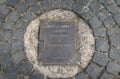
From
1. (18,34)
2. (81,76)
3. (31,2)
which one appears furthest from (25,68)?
(31,2)

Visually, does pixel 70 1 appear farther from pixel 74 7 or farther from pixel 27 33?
pixel 27 33

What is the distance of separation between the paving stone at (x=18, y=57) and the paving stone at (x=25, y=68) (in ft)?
0.32

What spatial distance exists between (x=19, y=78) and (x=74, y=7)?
56.3 inches

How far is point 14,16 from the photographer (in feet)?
19.1

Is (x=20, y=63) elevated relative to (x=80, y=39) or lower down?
lower down

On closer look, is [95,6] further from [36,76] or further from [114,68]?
[36,76]

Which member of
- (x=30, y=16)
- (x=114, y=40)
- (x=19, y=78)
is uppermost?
(x=30, y=16)

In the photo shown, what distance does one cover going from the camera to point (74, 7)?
5.73 m

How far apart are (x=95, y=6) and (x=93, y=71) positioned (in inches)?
42.1

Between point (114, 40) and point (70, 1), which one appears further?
point (70, 1)

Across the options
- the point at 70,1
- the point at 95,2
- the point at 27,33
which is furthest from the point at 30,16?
the point at 95,2

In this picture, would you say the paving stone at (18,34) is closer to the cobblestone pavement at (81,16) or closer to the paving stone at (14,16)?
the cobblestone pavement at (81,16)

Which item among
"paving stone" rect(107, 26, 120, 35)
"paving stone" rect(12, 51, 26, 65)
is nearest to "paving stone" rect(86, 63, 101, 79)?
"paving stone" rect(107, 26, 120, 35)

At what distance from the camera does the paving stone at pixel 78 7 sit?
5688mm
